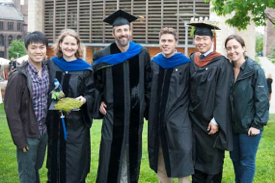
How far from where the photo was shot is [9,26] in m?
65.3

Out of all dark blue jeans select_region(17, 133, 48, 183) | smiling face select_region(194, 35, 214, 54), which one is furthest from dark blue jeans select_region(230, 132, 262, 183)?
dark blue jeans select_region(17, 133, 48, 183)

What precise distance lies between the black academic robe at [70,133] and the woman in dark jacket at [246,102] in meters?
1.73

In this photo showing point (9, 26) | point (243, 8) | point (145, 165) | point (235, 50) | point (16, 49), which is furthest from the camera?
point (9, 26)

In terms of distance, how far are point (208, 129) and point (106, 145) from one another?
1.26 meters

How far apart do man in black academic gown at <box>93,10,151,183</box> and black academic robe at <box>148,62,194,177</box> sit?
0.25 m

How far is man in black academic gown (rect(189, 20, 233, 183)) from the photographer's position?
413 centimetres

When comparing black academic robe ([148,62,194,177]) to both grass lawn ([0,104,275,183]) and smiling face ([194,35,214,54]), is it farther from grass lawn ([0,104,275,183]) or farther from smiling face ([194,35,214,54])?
grass lawn ([0,104,275,183])

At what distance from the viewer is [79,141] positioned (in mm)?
4242

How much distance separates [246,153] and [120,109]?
1.61 meters

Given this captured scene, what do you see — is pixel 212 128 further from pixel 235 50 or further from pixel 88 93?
pixel 88 93

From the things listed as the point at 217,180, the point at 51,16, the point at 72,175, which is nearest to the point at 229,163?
the point at 217,180

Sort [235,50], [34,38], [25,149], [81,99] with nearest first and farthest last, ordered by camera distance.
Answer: [25,149]
[34,38]
[81,99]
[235,50]

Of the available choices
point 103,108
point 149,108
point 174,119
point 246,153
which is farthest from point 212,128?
point 103,108

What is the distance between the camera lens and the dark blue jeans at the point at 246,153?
4.28 m
